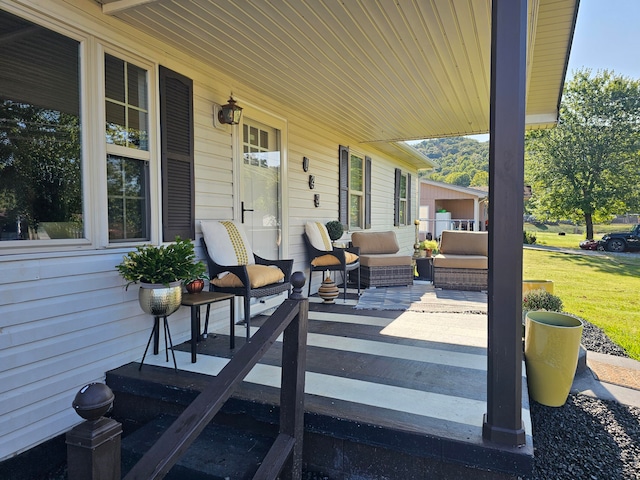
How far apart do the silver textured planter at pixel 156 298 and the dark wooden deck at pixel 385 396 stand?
16.1 inches

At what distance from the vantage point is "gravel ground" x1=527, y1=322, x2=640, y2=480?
201cm

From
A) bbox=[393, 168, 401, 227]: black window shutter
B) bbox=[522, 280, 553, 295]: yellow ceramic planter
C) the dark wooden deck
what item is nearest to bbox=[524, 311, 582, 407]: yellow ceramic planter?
the dark wooden deck

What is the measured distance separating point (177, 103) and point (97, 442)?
2.79 m

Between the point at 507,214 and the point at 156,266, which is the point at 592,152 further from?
the point at 156,266

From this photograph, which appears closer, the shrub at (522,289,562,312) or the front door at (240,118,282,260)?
the shrub at (522,289,562,312)

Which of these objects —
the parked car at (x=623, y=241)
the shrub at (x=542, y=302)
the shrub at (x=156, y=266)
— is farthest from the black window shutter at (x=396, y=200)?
the parked car at (x=623, y=241)

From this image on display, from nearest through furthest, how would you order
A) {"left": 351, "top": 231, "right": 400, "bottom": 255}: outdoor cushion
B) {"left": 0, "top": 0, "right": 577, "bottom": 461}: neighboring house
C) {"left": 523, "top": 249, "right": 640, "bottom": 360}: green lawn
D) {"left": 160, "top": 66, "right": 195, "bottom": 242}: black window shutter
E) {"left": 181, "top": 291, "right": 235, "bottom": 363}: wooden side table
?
{"left": 0, "top": 0, "right": 577, "bottom": 461}: neighboring house → {"left": 181, "top": 291, "right": 235, "bottom": 363}: wooden side table → {"left": 160, "top": 66, "right": 195, "bottom": 242}: black window shutter → {"left": 523, "top": 249, "right": 640, "bottom": 360}: green lawn → {"left": 351, "top": 231, "right": 400, "bottom": 255}: outdoor cushion

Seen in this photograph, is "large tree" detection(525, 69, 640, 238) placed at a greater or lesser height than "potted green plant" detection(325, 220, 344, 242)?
greater

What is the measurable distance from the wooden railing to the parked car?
19.4m

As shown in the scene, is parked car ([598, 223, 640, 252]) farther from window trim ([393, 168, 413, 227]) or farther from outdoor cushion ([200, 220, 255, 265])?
outdoor cushion ([200, 220, 255, 265])

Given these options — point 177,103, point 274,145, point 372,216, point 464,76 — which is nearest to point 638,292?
point 372,216

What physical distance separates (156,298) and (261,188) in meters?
2.21

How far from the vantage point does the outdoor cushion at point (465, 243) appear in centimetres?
603

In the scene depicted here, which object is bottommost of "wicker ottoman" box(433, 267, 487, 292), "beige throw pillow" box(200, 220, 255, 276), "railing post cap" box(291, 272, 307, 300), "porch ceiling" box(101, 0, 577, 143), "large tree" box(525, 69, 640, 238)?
"wicker ottoman" box(433, 267, 487, 292)
